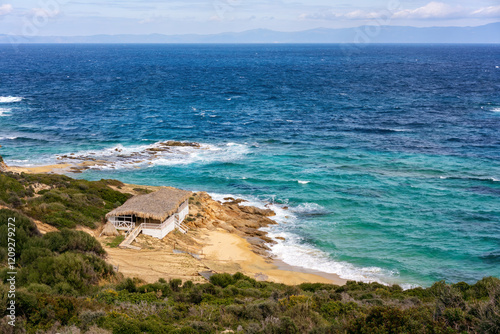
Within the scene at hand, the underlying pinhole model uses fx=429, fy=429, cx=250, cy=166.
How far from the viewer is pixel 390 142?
5391cm

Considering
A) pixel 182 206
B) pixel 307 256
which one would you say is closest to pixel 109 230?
pixel 182 206

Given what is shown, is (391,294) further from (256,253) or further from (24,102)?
(24,102)

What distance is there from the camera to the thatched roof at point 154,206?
26.6 m

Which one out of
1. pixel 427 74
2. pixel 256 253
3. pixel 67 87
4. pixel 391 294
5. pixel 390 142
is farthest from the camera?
pixel 427 74

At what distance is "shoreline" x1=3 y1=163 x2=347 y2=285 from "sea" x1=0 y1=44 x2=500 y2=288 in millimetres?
1404

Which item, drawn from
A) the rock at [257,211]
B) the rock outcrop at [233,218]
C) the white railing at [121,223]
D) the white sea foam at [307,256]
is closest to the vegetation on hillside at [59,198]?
the white railing at [121,223]

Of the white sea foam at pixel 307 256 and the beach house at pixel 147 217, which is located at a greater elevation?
the beach house at pixel 147 217

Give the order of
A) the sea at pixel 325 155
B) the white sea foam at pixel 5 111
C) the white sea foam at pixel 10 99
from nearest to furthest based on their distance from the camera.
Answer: the sea at pixel 325 155, the white sea foam at pixel 5 111, the white sea foam at pixel 10 99

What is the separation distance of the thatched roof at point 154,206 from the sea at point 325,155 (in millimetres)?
7421

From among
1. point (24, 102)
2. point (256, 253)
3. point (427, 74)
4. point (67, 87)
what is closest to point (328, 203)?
point (256, 253)

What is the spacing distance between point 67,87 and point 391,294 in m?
99.7

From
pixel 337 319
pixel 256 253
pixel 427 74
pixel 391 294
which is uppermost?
pixel 427 74

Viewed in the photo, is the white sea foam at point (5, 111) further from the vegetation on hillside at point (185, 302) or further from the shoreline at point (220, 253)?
the vegetation on hillside at point (185, 302)

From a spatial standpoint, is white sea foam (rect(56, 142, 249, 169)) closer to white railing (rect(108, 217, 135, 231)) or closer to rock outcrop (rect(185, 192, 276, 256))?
rock outcrop (rect(185, 192, 276, 256))
